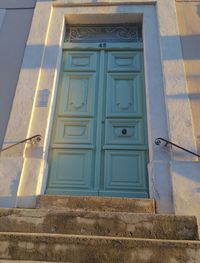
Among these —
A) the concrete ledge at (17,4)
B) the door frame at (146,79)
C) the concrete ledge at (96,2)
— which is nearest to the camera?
the door frame at (146,79)

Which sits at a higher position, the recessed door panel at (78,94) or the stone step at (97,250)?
the recessed door panel at (78,94)

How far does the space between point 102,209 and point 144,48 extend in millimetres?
2627

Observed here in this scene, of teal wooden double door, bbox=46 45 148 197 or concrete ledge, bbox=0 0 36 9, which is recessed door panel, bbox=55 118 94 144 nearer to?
teal wooden double door, bbox=46 45 148 197

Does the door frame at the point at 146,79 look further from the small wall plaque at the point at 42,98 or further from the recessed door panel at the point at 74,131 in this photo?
the recessed door panel at the point at 74,131

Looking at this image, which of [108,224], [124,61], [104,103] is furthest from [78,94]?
[108,224]

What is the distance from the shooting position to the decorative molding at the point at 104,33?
5.02 metres

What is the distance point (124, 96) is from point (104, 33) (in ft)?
4.58

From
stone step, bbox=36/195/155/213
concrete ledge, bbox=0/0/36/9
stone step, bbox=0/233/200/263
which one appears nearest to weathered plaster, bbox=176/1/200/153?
stone step, bbox=36/195/155/213

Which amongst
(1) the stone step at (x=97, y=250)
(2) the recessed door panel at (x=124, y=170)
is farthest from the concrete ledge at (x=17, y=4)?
(1) the stone step at (x=97, y=250)

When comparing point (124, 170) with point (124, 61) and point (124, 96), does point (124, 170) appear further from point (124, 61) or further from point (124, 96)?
point (124, 61)

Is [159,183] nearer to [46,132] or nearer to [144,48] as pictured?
[46,132]

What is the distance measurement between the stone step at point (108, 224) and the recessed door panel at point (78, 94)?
1.97 m

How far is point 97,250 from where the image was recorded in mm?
2178

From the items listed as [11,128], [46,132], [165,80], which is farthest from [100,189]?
[165,80]
